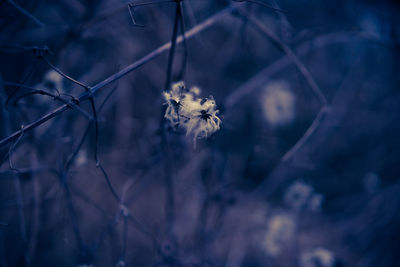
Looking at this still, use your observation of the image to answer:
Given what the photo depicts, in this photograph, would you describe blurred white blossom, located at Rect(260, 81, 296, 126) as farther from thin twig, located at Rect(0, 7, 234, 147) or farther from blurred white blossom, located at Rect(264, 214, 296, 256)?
thin twig, located at Rect(0, 7, 234, 147)

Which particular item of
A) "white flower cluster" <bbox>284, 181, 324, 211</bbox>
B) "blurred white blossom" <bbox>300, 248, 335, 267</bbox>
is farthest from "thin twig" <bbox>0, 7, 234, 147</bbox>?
"blurred white blossom" <bbox>300, 248, 335, 267</bbox>

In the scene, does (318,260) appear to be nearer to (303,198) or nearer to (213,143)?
(303,198)

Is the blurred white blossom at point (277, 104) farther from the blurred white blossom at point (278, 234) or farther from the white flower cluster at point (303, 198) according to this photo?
the blurred white blossom at point (278, 234)

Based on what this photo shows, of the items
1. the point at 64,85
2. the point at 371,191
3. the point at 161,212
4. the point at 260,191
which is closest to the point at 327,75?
the point at 371,191

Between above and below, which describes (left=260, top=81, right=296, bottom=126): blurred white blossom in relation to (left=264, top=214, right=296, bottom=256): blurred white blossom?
above

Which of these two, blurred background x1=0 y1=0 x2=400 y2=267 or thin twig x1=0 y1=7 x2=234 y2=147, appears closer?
thin twig x1=0 y1=7 x2=234 y2=147

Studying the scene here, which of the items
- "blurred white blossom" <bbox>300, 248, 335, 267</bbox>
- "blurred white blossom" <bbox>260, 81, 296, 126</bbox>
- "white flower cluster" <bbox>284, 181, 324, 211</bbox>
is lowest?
"blurred white blossom" <bbox>300, 248, 335, 267</bbox>

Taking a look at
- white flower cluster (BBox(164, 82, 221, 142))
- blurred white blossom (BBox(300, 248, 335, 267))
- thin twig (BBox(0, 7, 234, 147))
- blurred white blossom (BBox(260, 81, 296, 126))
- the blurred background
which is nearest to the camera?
thin twig (BBox(0, 7, 234, 147))
